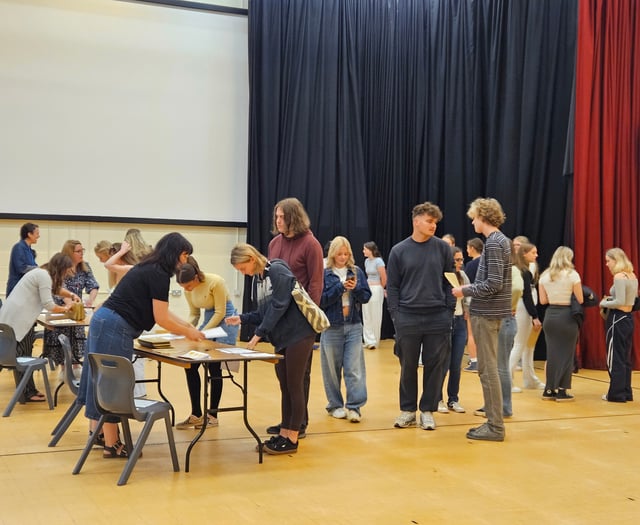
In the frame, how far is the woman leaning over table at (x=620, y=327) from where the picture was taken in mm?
6832

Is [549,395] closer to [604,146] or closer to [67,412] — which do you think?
[604,146]

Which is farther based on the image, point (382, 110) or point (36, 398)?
point (382, 110)

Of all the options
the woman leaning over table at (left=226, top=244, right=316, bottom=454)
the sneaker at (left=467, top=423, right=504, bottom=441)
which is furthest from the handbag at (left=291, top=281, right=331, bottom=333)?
the sneaker at (left=467, top=423, right=504, bottom=441)

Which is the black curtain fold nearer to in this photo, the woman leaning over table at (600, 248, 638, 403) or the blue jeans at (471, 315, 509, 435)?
the woman leaning over table at (600, 248, 638, 403)

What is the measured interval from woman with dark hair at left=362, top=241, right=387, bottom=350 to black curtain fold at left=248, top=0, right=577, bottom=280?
3.46ft

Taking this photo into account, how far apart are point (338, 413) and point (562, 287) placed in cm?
243

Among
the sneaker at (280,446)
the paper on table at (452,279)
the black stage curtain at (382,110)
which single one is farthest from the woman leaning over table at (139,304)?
the black stage curtain at (382,110)

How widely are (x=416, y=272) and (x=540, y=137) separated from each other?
5106mm

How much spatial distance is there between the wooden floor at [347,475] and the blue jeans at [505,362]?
19 cm

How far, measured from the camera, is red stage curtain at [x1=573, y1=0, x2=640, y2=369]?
349 inches

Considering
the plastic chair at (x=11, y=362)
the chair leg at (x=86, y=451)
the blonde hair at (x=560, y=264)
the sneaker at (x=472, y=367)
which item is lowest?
the sneaker at (x=472, y=367)

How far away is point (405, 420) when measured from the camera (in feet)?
18.2

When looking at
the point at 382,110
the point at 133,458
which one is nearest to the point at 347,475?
the point at 133,458

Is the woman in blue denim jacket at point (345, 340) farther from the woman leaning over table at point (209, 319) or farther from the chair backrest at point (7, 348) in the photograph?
the chair backrest at point (7, 348)
